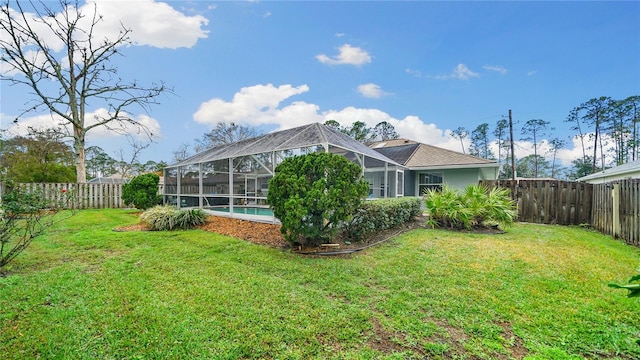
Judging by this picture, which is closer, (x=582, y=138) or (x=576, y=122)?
(x=576, y=122)

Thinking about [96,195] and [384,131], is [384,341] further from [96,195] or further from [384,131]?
[384,131]

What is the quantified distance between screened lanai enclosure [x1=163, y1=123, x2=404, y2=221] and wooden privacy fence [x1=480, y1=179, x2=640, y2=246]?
16.3 feet

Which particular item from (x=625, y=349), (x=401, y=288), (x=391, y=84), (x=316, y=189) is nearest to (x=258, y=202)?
(x=316, y=189)

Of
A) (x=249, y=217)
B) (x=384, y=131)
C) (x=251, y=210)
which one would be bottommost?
(x=249, y=217)

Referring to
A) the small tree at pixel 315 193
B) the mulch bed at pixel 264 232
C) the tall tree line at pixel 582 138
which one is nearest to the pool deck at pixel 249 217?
the mulch bed at pixel 264 232

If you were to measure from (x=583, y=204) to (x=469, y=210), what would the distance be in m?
4.67

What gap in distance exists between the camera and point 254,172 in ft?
33.9

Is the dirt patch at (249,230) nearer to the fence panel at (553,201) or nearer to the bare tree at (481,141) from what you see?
the fence panel at (553,201)

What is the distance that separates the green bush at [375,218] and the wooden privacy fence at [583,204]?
5234 mm

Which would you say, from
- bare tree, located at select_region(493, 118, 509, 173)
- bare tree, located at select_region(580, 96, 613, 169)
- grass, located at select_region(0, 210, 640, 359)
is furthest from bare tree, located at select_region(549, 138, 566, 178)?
grass, located at select_region(0, 210, 640, 359)

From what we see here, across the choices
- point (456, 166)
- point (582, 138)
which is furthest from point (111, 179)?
point (582, 138)

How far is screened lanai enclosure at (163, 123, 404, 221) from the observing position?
9.00m

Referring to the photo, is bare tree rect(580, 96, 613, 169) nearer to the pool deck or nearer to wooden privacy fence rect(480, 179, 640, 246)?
wooden privacy fence rect(480, 179, 640, 246)

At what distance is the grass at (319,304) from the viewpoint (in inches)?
99.7
